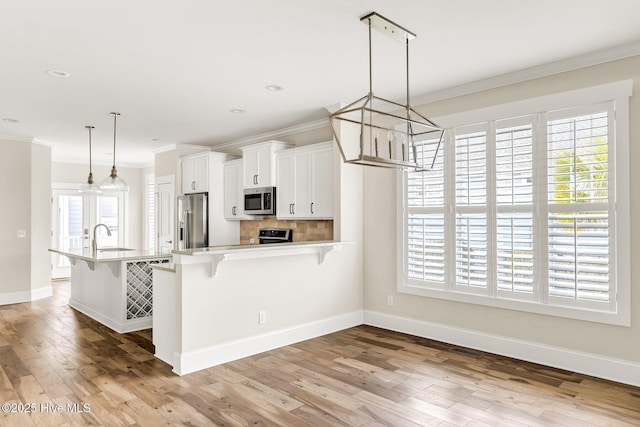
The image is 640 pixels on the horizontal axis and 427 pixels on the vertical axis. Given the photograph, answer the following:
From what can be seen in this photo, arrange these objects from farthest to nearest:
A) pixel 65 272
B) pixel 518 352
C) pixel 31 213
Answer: pixel 65 272
pixel 31 213
pixel 518 352

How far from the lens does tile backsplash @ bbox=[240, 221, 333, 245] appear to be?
17.4ft

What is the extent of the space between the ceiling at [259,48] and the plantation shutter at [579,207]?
0.61 meters

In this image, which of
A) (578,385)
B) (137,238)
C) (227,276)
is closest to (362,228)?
(227,276)

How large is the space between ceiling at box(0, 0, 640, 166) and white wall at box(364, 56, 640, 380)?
23 cm

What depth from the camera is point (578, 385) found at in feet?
10.2

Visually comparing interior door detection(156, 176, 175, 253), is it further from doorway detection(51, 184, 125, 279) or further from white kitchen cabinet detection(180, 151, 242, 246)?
doorway detection(51, 184, 125, 279)

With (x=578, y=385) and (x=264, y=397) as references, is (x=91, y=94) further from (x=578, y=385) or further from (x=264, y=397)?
(x=578, y=385)

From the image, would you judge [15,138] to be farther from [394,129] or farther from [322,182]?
[394,129]

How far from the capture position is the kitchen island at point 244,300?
11.4ft

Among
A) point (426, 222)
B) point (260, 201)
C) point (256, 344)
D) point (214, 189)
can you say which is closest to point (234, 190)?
point (214, 189)

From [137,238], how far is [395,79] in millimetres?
7746

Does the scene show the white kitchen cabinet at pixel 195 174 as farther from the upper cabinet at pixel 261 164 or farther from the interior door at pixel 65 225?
the interior door at pixel 65 225

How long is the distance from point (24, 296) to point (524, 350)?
686cm

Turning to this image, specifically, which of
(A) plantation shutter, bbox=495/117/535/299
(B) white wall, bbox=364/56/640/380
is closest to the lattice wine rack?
(B) white wall, bbox=364/56/640/380
